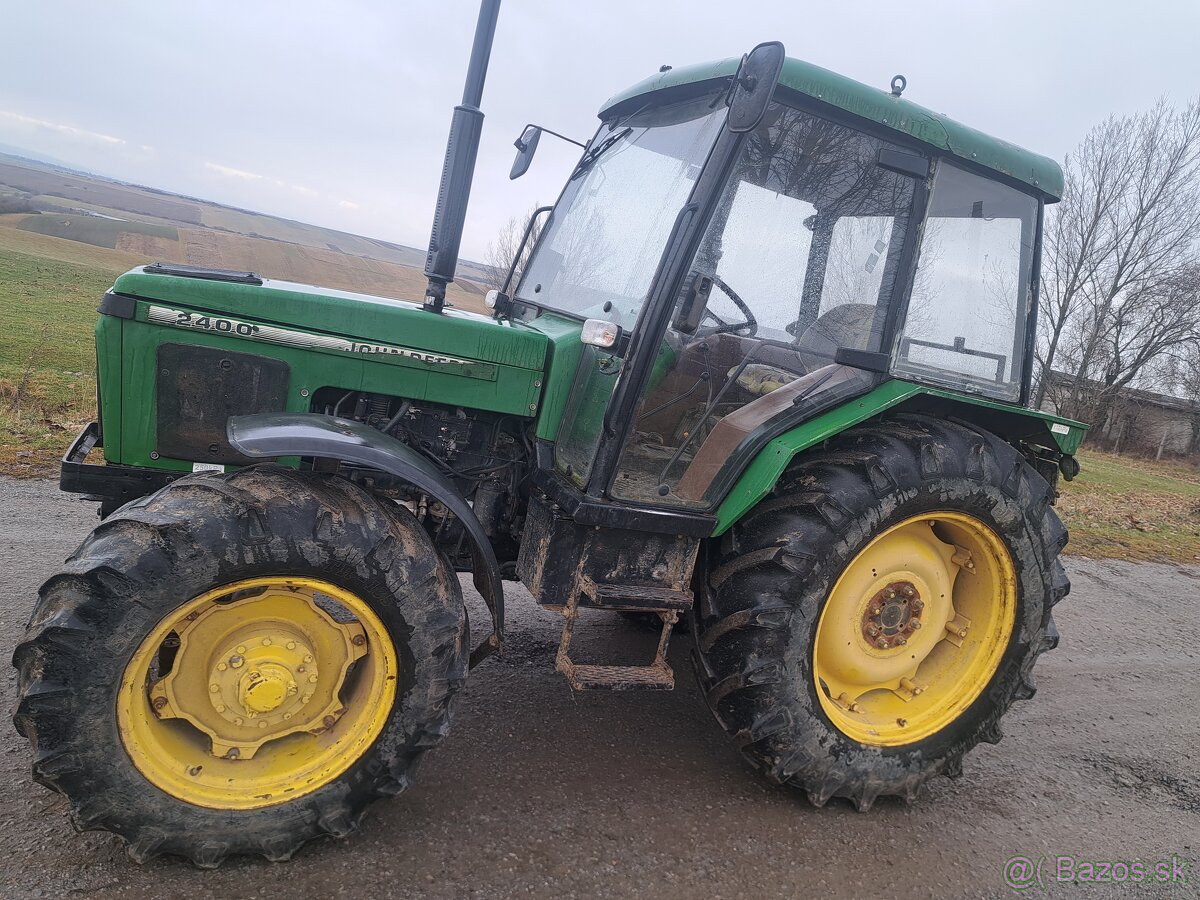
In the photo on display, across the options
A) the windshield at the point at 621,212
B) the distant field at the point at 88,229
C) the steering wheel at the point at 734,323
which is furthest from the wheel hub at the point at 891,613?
the distant field at the point at 88,229

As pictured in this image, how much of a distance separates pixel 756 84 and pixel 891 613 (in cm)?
206

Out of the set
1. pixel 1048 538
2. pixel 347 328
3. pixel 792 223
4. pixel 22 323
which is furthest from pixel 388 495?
pixel 22 323

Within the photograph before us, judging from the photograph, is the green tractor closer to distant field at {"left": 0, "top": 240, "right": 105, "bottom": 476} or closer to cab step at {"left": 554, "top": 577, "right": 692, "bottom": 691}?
cab step at {"left": 554, "top": 577, "right": 692, "bottom": 691}

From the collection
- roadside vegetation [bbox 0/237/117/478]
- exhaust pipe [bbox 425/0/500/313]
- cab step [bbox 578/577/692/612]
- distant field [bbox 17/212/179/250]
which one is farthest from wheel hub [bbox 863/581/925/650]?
distant field [bbox 17/212/179/250]

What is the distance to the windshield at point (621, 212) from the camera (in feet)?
9.39

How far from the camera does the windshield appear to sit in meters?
2.86

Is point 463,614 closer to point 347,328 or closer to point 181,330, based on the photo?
point 347,328

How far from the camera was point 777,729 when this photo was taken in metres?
2.80

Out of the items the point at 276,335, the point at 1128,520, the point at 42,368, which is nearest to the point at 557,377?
the point at 276,335

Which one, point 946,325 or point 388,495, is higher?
point 946,325

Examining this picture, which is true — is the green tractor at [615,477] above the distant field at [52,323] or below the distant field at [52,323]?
above

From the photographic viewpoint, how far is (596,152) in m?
3.36

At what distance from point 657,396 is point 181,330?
5.34ft

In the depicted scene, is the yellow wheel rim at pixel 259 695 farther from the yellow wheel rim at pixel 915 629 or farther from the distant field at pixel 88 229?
the distant field at pixel 88 229
